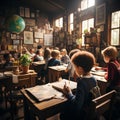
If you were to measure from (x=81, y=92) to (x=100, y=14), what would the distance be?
377 cm

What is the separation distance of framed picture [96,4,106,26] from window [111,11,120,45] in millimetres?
297

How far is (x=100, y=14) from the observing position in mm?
4496

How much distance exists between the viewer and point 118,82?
2273 millimetres

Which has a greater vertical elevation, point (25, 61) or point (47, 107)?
point (25, 61)

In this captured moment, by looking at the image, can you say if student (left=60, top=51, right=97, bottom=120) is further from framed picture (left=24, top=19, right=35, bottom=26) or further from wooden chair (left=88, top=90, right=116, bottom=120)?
framed picture (left=24, top=19, right=35, bottom=26)

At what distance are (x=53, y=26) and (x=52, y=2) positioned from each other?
1435mm

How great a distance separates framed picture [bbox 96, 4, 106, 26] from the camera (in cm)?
435

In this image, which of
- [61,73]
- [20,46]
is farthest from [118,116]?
[20,46]

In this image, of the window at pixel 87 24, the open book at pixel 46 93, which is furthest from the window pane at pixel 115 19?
the open book at pixel 46 93

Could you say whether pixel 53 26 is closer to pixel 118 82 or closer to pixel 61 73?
pixel 61 73

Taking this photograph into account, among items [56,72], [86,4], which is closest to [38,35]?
[86,4]

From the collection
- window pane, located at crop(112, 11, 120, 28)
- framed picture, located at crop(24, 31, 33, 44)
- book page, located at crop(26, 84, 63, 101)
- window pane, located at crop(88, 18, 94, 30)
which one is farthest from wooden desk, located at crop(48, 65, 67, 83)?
framed picture, located at crop(24, 31, 33, 44)

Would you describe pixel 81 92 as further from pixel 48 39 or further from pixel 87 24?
pixel 48 39

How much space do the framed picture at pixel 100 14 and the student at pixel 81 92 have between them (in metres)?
3.31
